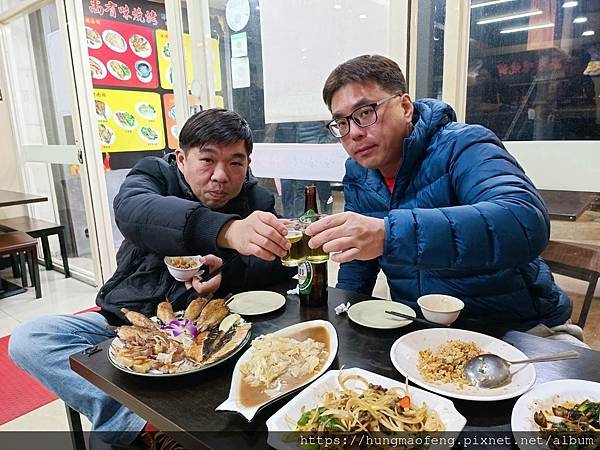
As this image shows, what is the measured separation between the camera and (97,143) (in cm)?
348

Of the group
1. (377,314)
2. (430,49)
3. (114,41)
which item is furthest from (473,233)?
(114,41)

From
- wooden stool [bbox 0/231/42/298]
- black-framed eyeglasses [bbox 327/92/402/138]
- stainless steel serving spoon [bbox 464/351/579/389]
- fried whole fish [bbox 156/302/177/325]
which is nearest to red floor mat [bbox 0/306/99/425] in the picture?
wooden stool [bbox 0/231/42/298]

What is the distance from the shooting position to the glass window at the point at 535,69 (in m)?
1.64

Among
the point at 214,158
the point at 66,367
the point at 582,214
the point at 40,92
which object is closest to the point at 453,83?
the point at 582,214

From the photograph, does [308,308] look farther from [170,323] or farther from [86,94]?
[86,94]

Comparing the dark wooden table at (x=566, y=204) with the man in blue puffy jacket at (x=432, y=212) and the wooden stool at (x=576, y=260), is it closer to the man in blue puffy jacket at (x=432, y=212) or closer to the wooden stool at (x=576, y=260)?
the wooden stool at (x=576, y=260)

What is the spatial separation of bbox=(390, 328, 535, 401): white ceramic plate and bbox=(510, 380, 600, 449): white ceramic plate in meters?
0.03

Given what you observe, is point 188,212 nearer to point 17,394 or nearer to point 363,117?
point 363,117

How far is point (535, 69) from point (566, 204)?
0.59 metres

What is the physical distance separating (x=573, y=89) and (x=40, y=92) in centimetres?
461

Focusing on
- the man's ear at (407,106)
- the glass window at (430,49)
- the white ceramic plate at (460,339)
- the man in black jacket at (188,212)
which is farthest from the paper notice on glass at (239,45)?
the white ceramic plate at (460,339)

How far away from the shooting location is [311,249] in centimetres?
111

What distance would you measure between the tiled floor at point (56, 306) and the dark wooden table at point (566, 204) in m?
0.78

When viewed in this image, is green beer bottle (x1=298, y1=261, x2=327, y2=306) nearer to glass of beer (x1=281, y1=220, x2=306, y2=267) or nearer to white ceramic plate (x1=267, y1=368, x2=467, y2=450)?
glass of beer (x1=281, y1=220, x2=306, y2=267)
